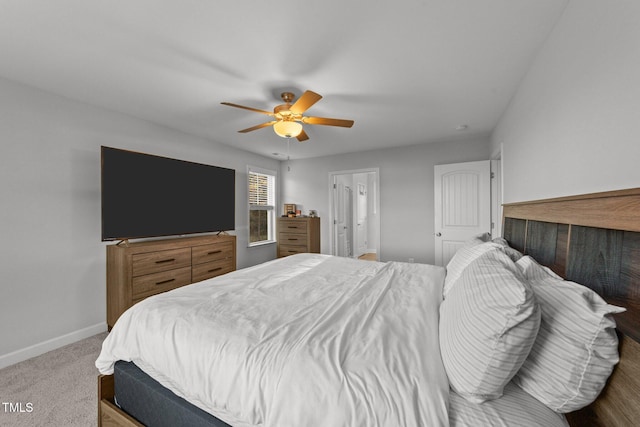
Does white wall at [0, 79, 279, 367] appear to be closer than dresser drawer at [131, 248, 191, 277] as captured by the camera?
Yes

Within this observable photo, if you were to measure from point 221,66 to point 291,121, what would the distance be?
2.29 feet

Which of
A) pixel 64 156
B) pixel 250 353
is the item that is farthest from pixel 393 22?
pixel 64 156

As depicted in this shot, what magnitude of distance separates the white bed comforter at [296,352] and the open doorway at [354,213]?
3319 millimetres

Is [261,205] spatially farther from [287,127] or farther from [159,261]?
[287,127]

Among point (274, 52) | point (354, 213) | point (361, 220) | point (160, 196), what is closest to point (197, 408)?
point (274, 52)

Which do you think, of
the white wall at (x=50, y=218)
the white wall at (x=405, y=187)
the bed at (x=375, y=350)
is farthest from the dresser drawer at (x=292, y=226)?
the bed at (x=375, y=350)

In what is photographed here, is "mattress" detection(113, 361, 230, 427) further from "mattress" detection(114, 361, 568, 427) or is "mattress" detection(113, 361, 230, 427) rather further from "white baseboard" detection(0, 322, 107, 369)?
"white baseboard" detection(0, 322, 107, 369)

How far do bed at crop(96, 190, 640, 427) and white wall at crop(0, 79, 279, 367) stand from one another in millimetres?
1649

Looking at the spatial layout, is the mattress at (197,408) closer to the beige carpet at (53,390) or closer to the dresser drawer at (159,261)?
the beige carpet at (53,390)

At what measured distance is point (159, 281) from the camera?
9.34 feet

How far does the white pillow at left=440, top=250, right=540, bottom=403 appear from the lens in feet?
2.36

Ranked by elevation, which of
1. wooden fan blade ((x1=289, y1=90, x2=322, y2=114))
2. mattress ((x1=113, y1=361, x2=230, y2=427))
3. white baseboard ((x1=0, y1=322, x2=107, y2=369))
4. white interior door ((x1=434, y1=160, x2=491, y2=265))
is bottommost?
white baseboard ((x1=0, y1=322, x2=107, y2=369))

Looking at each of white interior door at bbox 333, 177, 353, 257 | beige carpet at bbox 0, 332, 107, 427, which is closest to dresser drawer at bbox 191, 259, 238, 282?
beige carpet at bbox 0, 332, 107, 427

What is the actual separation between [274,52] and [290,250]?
368 cm
